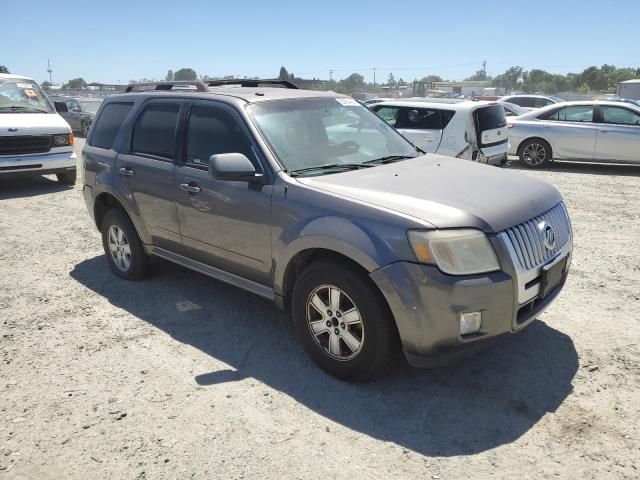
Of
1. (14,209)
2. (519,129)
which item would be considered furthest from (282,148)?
(519,129)

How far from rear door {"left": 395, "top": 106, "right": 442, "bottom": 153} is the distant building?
133ft

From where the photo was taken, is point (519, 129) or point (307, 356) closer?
point (307, 356)

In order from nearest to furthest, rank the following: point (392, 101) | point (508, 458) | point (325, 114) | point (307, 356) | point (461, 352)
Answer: point (508, 458)
point (461, 352)
point (307, 356)
point (325, 114)
point (392, 101)

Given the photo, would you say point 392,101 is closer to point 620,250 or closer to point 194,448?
point 620,250

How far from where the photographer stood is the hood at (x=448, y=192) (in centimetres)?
311

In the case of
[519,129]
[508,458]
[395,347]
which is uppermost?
[519,129]

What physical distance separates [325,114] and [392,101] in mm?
6278

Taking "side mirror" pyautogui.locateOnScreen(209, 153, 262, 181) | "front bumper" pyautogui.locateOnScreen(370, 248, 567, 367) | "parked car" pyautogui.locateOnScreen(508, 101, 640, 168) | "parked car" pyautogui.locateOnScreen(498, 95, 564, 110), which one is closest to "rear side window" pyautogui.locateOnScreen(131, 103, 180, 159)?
"side mirror" pyautogui.locateOnScreen(209, 153, 262, 181)

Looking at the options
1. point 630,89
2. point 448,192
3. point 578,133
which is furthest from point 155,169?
point 630,89

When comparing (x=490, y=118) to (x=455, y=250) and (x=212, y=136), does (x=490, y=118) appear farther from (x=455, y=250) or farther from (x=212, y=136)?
(x=455, y=250)

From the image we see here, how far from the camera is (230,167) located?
11.9 feet

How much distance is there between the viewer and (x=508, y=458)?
2.81 metres

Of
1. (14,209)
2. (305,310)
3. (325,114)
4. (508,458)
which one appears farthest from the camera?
(14,209)

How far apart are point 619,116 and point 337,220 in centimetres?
1085
